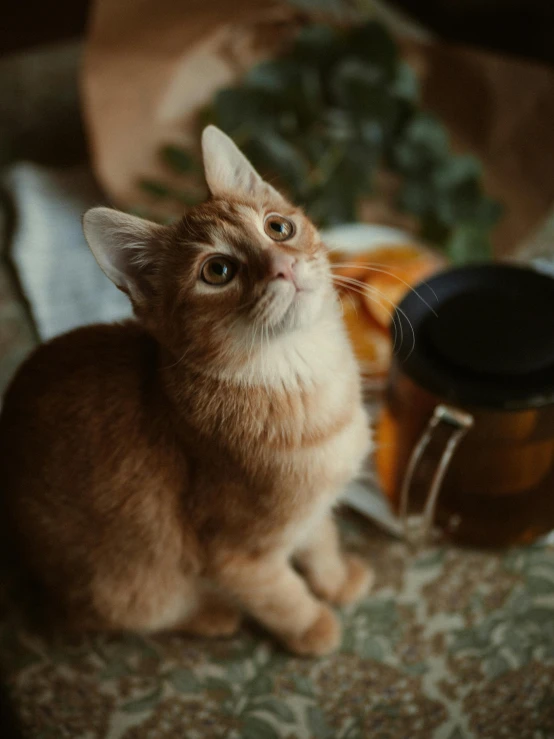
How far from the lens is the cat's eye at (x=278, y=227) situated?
710 mm

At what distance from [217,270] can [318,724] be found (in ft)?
1.78

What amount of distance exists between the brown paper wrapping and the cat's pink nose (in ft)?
2.63

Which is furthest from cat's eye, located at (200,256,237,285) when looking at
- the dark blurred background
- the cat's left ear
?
the dark blurred background

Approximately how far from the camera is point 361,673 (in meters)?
0.85

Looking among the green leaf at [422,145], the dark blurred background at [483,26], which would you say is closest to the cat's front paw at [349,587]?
the green leaf at [422,145]

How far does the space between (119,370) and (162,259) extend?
0.49ft

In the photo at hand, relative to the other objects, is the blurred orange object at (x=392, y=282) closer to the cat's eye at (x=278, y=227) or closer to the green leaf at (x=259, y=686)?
the cat's eye at (x=278, y=227)

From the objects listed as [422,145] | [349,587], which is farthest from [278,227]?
[422,145]

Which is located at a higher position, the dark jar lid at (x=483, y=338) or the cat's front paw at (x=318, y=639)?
the dark jar lid at (x=483, y=338)

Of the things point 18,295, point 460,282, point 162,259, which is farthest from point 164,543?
point 18,295

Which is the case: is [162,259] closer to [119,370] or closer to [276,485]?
[119,370]

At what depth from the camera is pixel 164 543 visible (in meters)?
0.79

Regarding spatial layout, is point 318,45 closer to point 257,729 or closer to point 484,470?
point 484,470

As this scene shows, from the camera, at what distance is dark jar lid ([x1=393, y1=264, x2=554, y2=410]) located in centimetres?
77
